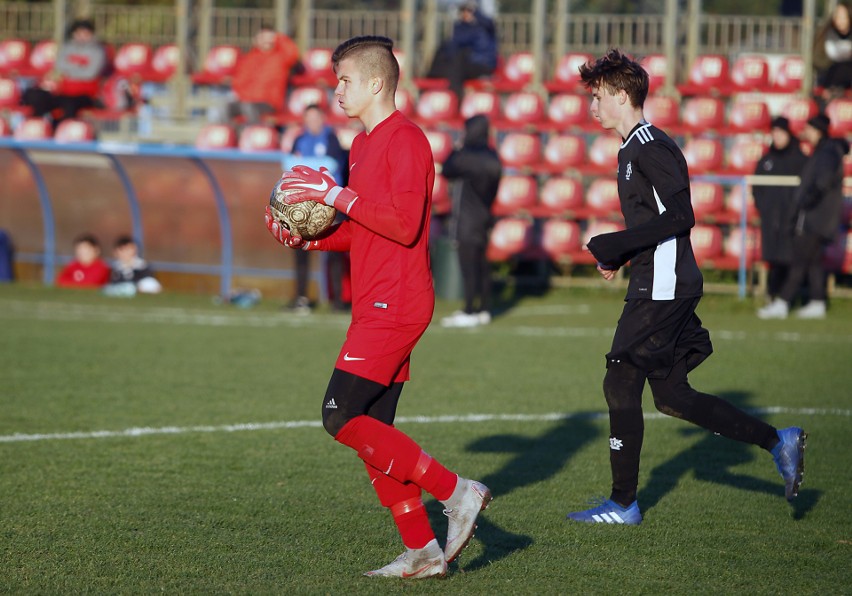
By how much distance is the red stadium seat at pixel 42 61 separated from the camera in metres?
23.2

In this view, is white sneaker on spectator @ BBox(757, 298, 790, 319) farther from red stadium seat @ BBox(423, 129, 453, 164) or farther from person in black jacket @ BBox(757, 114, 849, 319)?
red stadium seat @ BBox(423, 129, 453, 164)

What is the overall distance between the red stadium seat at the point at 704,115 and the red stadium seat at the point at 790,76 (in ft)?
3.97

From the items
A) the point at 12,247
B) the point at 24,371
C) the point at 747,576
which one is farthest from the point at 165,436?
the point at 12,247

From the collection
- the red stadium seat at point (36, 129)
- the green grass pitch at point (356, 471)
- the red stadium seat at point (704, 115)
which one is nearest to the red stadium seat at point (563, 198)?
the red stadium seat at point (704, 115)

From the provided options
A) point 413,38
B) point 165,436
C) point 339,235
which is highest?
point 413,38

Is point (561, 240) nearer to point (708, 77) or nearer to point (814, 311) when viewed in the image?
point (708, 77)

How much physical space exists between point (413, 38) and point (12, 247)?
715 centimetres

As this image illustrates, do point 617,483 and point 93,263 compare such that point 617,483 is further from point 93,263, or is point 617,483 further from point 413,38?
point 413,38

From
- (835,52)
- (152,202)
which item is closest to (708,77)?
(835,52)

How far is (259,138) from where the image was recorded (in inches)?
741

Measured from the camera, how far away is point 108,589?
4.42m

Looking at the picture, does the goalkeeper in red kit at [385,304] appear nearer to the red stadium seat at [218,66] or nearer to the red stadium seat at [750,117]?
the red stadium seat at [750,117]

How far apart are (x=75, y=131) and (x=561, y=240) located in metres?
8.19

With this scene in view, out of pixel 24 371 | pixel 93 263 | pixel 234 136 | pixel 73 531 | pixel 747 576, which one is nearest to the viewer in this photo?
pixel 747 576
